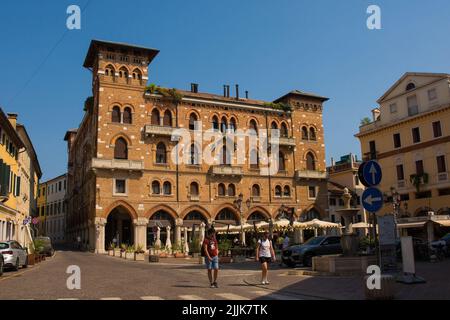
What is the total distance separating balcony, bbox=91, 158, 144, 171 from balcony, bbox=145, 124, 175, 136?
120 inches

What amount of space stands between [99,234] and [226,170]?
14.2m

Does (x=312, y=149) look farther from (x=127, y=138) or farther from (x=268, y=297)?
(x=268, y=297)

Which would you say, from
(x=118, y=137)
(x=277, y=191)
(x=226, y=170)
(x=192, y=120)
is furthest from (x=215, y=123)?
(x=118, y=137)

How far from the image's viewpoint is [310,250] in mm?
20312

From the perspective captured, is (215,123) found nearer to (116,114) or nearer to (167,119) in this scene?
(167,119)

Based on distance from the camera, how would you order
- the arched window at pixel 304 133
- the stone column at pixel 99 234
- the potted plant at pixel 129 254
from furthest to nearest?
the arched window at pixel 304 133
the stone column at pixel 99 234
the potted plant at pixel 129 254

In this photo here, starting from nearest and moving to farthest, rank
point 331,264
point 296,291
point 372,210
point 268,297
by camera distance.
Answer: point 372,210, point 268,297, point 296,291, point 331,264

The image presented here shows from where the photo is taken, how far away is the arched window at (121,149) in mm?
41438

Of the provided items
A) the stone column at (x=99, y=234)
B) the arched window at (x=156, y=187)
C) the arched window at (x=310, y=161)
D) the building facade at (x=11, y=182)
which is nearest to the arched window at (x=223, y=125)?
the arched window at (x=156, y=187)

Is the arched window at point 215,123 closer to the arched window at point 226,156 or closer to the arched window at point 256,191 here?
the arched window at point 226,156

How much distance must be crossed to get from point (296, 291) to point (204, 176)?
33391 mm

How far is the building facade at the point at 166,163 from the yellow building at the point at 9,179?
23.6ft

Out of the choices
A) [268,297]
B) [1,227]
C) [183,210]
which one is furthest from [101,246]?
[268,297]

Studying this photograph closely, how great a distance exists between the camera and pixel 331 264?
15289 mm
